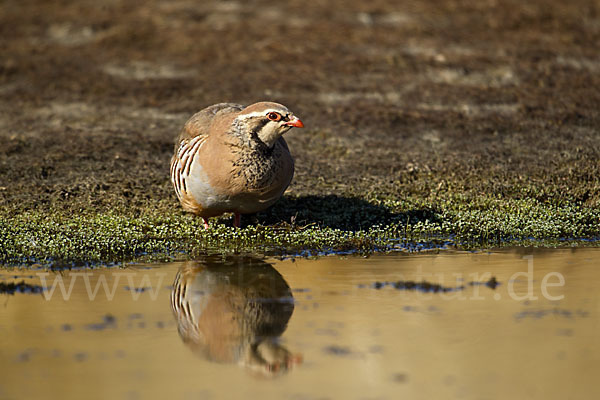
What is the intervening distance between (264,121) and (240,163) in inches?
20.5

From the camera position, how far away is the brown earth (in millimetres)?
11703

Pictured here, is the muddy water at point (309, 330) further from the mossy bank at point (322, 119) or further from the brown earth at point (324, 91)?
the brown earth at point (324, 91)

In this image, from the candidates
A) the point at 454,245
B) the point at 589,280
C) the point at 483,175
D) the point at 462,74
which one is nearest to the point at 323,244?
the point at 454,245

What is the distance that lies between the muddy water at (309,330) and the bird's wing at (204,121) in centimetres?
194

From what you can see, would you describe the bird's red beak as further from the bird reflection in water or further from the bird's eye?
the bird reflection in water

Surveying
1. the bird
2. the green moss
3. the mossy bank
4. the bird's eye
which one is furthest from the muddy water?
the bird's eye

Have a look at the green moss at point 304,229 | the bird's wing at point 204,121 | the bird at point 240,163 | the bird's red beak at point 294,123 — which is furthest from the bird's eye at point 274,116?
the green moss at point 304,229

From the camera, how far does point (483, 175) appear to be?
11.8 metres

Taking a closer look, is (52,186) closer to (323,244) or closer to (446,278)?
(323,244)

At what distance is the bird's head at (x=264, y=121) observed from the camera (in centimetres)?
882

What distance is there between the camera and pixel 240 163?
8.81 metres

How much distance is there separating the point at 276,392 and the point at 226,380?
0.37 meters

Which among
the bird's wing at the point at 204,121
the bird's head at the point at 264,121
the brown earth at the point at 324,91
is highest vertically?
the bird's head at the point at 264,121

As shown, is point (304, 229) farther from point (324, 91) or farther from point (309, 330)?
point (324, 91)
